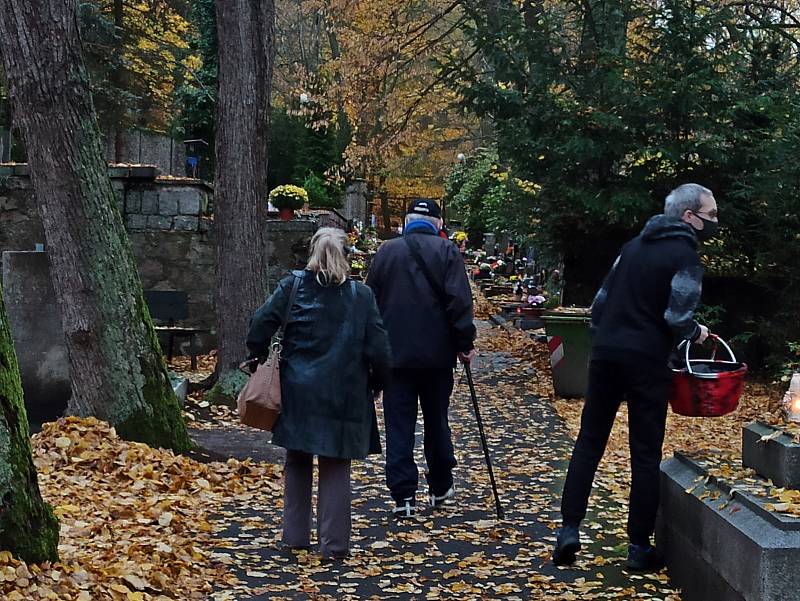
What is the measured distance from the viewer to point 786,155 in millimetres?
12469

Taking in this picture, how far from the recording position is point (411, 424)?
7.32 meters

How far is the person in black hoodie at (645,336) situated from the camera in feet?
18.5

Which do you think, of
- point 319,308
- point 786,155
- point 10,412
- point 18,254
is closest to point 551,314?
point 786,155

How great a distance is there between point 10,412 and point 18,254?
4.74 meters

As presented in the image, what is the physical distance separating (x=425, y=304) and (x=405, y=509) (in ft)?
4.18

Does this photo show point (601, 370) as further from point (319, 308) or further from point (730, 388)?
point (319, 308)

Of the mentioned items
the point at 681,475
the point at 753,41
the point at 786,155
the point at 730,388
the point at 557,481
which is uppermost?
the point at 753,41

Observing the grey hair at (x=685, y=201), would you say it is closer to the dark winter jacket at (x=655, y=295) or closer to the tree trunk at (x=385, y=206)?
the dark winter jacket at (x=655, y=295)

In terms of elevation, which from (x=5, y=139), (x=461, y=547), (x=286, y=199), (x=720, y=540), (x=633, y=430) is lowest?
(x=461, y=547)

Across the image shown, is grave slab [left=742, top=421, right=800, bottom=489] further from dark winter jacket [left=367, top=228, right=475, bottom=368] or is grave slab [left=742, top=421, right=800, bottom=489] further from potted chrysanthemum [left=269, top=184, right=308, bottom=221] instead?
potted chrysanthemum [left=269, top=184, right=308, bottom=221]

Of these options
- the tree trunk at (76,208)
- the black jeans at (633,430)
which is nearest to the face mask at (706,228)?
the black jeans at (633,430)

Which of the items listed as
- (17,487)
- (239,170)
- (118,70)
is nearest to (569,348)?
(239,170)

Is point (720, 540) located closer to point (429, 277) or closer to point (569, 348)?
point (429, 277)

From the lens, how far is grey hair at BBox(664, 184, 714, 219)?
580cm
